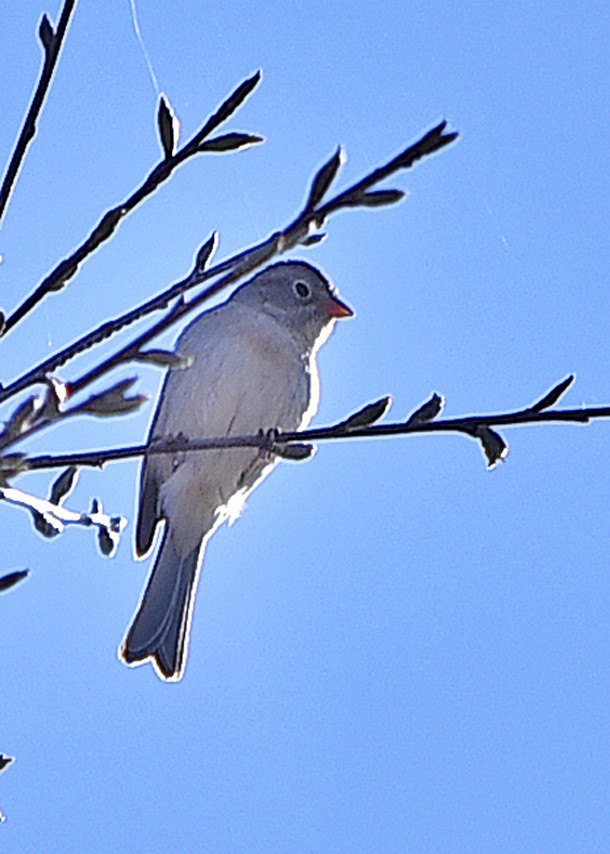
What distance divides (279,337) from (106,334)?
3.39 meters

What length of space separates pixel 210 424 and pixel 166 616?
1.98 ft

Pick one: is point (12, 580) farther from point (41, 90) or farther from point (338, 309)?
point (338, 309)

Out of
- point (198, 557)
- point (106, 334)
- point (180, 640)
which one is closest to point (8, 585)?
point (106, 334)

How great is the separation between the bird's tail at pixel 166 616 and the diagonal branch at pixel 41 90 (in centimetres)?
260

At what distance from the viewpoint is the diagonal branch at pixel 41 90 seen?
50.9 inches

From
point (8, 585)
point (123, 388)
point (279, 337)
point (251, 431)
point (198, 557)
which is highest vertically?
point (279, 337)

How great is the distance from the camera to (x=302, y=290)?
515 centimetres

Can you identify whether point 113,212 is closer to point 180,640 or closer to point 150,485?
point 180,640

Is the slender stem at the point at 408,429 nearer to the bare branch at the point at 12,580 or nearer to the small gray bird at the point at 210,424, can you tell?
the bare branch at the point at 12,580

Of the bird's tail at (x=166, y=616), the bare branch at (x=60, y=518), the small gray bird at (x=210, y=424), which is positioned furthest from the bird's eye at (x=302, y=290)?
the bare branch at (x=60, y=518)

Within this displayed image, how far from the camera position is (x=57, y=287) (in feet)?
4.15

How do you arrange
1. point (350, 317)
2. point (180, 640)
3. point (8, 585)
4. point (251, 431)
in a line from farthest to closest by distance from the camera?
point (350, 317), point (251, 431), point (180, 640), point (8, 585)

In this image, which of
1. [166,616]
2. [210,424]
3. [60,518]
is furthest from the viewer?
[210,424]

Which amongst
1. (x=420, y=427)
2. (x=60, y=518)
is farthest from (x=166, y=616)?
(x=420, y=427)
